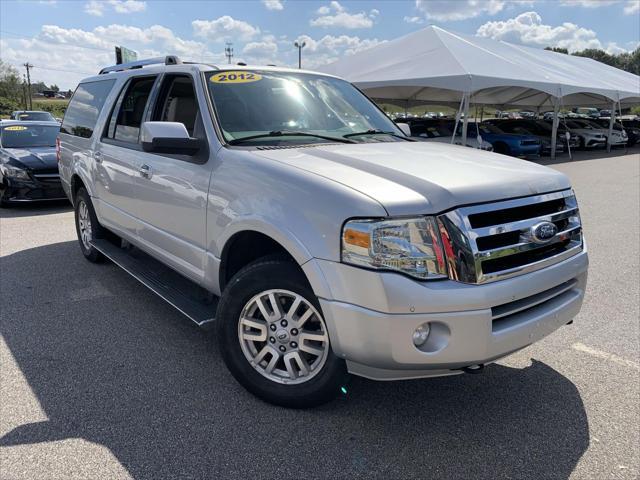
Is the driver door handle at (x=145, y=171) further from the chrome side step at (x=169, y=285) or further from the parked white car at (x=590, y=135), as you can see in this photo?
the parked white car at (x=590, y=135)

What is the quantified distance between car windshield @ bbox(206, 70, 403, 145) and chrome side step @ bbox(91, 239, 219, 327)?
44.8 inches

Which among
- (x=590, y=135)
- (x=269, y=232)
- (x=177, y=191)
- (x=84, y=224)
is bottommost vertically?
(x=84, y=224)

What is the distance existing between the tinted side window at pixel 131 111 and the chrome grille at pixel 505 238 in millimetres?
2963

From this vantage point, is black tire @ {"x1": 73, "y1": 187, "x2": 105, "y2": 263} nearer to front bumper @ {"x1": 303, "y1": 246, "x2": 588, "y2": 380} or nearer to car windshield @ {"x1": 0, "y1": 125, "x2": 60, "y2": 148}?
front bumper @ {"x1": 303, "y1": 246, "x2": 588, "y2": 380}

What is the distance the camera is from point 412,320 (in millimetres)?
2311

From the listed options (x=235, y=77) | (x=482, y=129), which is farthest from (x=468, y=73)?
(x=235, y=77)

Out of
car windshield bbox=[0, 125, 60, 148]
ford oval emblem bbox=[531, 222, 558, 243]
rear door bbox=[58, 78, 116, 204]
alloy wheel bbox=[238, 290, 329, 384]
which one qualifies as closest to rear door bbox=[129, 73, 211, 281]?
alloy wheel bbox=[238, 290, 329, 384]

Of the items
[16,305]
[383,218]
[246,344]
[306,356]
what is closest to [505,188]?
[383,218]

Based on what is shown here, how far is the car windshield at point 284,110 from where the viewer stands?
→ 3432mm

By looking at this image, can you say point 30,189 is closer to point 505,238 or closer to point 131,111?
point 131,111

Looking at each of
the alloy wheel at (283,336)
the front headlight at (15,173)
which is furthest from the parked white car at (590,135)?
the alloy wheel at (283,336)

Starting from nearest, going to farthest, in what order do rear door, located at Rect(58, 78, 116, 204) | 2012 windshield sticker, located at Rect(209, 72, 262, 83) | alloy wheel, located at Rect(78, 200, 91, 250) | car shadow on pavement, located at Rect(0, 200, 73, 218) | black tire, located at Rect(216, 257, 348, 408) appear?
black tire, located at Rect(216, 257, 348, 408)
2012 windshield sticker, located at Rect(209, 72, 262, 83)
rear door, located at Rect(58, 78, 116, 204)
alloy wheel, located at Rect(78, 200, 91, 250)
car shadow on pavement, located at Rect(0, 200, 73, 218)

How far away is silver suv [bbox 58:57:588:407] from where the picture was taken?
236cm

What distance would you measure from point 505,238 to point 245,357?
5.22 feet
